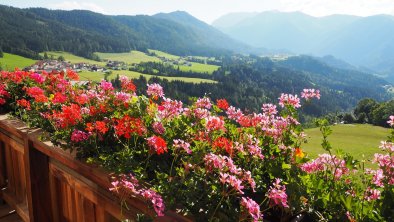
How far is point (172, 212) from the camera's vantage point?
1741 mm

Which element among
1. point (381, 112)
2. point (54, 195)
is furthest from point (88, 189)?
point (381, 112)

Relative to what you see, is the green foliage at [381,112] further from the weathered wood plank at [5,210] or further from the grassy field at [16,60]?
the grassy field at [16,60]

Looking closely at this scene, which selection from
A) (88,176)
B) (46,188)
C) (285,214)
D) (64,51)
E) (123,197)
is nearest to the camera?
(285,214)

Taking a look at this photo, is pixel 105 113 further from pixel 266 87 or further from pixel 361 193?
pixel 266 87

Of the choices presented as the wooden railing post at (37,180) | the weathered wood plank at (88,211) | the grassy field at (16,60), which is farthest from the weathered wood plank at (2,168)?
the grassy field at (16,60)

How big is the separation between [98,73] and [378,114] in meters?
88.1

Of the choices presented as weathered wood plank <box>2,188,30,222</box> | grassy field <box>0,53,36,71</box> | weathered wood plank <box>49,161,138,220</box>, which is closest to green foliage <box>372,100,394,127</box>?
weathered wood plank <box>2,188,30,222</box>

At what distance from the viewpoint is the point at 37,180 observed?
131 inches

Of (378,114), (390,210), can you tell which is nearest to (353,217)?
(390,210)

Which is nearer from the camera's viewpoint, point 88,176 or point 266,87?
point 88,176

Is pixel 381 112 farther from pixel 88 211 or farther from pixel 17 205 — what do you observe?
pixel 88 211

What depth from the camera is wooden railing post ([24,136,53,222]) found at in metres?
3.31

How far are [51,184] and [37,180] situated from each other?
17cm

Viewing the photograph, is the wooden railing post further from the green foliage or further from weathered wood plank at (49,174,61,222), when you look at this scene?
the green foliage
